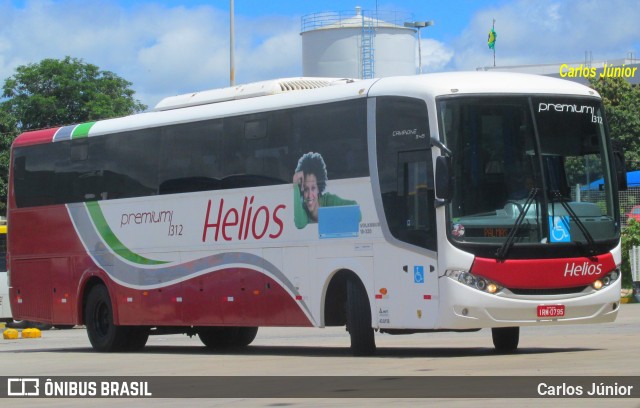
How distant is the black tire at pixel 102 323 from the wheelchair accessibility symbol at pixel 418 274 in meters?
7.20

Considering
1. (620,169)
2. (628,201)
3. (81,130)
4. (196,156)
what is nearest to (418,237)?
(620,169)

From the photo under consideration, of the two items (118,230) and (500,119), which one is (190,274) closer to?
(118,230)

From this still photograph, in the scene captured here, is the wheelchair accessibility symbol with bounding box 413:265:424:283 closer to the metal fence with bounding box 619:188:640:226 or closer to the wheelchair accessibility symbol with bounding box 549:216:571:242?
the wheelchair accessibility symbol with bounding box 549:216:571:242

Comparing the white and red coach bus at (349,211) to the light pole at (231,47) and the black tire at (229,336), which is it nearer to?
the black tire at (229,336)

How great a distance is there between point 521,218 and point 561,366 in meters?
2.40

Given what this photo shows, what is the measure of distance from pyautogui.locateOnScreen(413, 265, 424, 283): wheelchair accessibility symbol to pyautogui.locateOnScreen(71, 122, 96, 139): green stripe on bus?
8333mm

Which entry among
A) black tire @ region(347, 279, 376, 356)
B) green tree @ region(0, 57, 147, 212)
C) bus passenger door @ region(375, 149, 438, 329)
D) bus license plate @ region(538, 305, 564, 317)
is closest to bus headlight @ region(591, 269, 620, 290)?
bus license plate @ region(538, 305, 564, 317)

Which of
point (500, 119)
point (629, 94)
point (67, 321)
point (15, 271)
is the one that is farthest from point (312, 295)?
point (629, 94)

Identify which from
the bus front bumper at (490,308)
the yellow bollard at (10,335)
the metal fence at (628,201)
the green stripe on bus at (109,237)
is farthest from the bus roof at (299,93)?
the metal fence at (628,201)

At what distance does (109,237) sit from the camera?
71.0 ft

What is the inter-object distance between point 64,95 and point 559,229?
51.0 meters

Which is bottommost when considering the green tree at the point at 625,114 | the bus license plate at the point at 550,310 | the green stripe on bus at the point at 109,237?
the bus license plate at the point at 550,310

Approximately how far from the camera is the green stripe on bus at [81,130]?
22.4 meters

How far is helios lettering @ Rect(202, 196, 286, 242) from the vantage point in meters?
18.4
